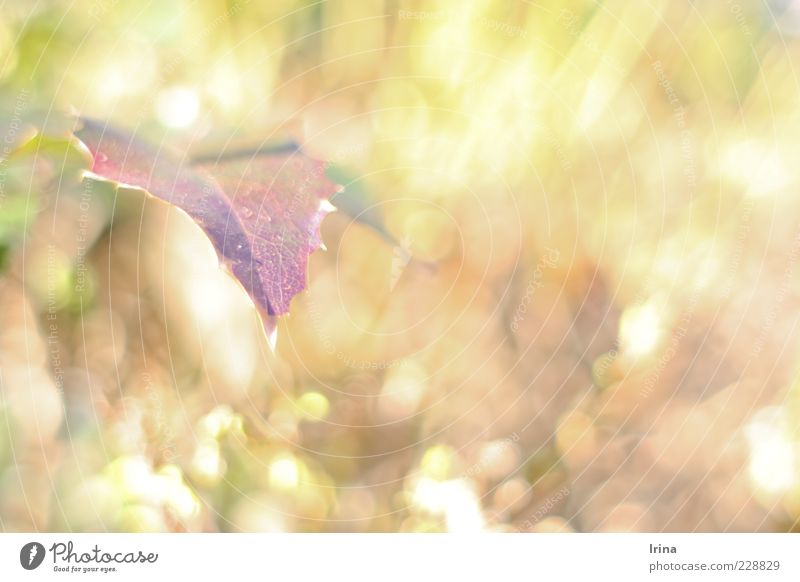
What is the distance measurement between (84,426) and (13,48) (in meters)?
0.35

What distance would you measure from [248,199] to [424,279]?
182 millimetres

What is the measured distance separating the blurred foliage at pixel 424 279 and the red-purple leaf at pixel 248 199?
16 mm

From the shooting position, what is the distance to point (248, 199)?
0.69 m

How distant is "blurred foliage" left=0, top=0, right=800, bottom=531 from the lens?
0.68 m

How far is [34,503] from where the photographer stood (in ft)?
2.23

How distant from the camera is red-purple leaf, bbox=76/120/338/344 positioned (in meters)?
0.67

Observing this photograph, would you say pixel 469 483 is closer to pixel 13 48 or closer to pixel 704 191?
pixel 704 191

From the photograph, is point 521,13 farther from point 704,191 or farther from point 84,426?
point 84,426

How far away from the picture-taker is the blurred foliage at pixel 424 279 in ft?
2.22

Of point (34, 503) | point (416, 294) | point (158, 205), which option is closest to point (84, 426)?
point (34, 503)

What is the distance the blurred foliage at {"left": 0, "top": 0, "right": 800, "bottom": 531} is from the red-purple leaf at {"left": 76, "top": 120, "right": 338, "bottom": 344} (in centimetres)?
2

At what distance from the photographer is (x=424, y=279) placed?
713 mm
